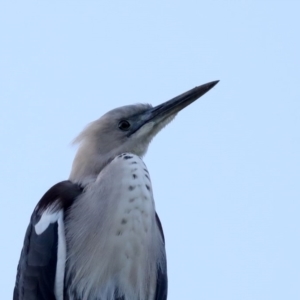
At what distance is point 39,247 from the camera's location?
6355 millimetres

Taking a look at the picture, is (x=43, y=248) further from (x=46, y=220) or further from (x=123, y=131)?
(x=123, y=131)

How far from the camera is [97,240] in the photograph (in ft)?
20.7

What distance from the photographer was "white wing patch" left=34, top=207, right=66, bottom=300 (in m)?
6.20

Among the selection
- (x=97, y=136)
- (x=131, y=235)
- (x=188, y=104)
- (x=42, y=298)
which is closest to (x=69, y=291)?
(x=42, y=298)

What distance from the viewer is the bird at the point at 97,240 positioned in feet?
20.3

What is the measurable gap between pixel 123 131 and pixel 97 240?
3.74 ft

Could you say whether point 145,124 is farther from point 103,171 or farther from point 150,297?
point 150,297

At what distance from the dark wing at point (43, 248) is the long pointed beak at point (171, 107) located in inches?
33.5

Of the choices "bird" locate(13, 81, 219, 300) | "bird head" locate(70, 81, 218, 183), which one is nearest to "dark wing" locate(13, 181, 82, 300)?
"bird" locate(13, 81, 219, 300)

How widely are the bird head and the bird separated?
0.08m

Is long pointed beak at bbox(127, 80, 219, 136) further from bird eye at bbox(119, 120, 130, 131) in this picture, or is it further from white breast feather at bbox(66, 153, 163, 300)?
white breast feather at bbox(66, 153, 163, 300)

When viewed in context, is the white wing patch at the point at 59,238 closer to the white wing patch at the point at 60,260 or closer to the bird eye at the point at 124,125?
the white wing patch at the point at 60,260

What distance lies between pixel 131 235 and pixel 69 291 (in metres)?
0.58

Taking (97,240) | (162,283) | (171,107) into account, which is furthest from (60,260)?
(171,107)
